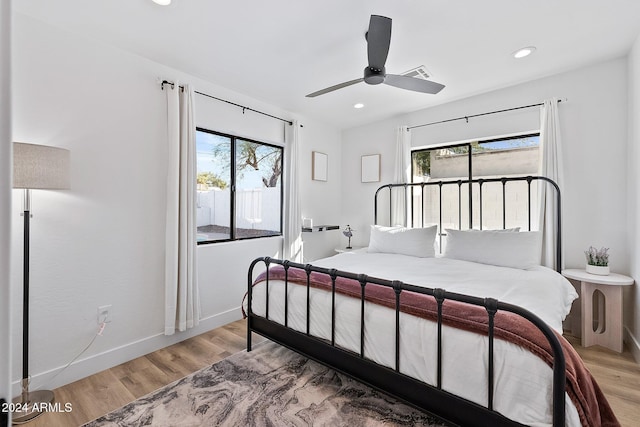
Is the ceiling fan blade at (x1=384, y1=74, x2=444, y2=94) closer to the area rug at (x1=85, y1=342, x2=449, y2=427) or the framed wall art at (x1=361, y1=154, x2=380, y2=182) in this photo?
the framed wall art at (x1=361, y1=154, x2=380, y2=182)

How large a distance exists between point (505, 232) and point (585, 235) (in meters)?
0.84

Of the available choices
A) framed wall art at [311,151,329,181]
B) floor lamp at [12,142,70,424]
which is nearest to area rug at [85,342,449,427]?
floor lamp at [12,142,70,424]

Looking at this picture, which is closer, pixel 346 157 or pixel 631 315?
Result: pixel 631 315

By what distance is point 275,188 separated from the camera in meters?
3.85

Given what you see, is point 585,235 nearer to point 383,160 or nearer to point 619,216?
point 619,216

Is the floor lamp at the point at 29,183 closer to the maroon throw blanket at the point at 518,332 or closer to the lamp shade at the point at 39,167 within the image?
the lamp shade at the point at 39,167

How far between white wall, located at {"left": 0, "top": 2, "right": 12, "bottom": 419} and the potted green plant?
3596 millimetres

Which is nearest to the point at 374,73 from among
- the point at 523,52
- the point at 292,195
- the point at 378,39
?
the point at 378,39

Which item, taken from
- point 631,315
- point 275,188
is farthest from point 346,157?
point 631,315

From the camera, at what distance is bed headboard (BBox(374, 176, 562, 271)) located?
312 cm

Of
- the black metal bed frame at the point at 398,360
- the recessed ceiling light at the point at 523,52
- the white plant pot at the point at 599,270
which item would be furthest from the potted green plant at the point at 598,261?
the black metal bed frame at the point at 398,360

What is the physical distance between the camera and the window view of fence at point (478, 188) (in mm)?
3252

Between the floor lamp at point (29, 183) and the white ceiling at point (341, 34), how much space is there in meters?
0.96

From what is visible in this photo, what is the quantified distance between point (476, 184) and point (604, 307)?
5.31ft
